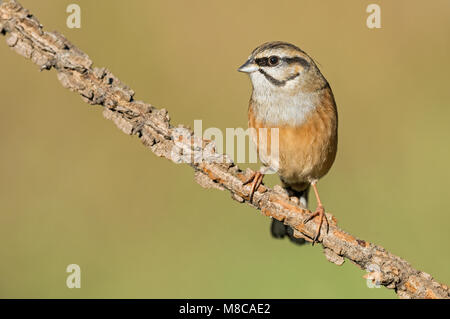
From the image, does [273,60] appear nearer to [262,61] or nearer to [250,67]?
[262,61]

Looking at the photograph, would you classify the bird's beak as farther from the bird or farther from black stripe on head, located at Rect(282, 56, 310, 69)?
black stripe on head, located at Rect(282, 56, 310, 69)

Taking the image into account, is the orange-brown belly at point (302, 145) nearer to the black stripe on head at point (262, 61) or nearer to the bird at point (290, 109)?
the bird at point (290, 109)

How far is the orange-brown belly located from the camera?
4.93m

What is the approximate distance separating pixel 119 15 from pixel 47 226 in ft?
12.4

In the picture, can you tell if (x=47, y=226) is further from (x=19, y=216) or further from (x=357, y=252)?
(x=357, y=252)

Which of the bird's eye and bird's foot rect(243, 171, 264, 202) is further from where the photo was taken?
the bird's eye

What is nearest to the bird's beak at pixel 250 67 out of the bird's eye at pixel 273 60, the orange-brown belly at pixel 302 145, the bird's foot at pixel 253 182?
the bird's eye at pixel 273 60

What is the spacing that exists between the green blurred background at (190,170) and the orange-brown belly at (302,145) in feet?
5.35

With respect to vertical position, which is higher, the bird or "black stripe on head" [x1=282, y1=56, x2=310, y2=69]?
"black stripe on head" [x1=282, y1=56, x2=310, y2=69]

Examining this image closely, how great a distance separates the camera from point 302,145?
4.95m

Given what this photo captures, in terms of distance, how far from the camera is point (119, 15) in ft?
31.2

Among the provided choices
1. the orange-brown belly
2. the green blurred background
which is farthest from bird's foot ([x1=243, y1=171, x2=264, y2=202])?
the green blurred background

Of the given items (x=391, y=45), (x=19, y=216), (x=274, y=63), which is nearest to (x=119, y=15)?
(x=19, y=216)

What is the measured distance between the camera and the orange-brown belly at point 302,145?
4.93 m
